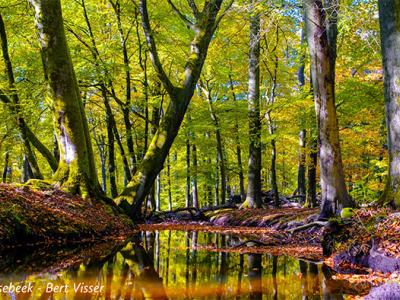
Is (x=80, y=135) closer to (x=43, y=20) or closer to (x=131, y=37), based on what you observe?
(x=43, y=20)

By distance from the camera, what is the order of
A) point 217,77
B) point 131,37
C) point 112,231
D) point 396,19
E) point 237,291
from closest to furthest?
point 237,291, point 396,19, point 112,231, point 131,37, point 217,77

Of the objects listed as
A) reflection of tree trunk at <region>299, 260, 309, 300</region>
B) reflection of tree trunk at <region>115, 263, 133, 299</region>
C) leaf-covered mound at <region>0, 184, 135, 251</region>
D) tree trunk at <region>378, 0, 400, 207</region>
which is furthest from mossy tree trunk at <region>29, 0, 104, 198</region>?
tree trunk at <region>378, 0, 400, 207</region>

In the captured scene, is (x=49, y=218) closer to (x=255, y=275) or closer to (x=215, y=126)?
(x=255, y=275)

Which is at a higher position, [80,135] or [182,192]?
[80,135]

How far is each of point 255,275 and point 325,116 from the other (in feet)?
13.4

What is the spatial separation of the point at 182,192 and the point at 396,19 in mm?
24324

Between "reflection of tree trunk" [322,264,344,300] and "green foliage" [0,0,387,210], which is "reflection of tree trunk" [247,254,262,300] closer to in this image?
"reflection of tree trunk" [322,264,344,300]

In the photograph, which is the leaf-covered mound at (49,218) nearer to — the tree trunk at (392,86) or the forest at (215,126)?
the forest at (215,126)

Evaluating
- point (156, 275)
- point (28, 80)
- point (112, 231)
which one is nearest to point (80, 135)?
point (112, 231)

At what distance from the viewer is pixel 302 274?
3430 mm

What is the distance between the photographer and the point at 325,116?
20.7 ft

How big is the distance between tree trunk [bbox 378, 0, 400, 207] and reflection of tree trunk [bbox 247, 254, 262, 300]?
2062mm

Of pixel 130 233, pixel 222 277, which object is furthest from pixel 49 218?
pixel 222 277

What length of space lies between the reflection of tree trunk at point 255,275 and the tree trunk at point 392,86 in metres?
2.06
